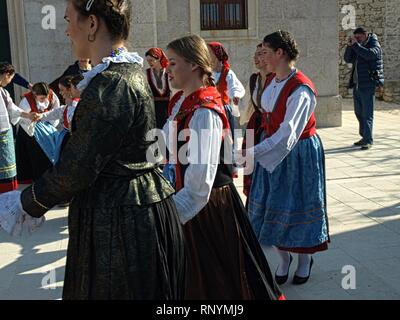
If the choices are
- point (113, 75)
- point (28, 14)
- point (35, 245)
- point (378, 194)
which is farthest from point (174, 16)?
point (113, 75)

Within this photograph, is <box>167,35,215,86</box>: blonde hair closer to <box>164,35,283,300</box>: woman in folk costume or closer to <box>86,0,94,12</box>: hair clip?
<box>164,35,283,300</box>: woman in folk costume

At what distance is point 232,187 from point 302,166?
95 cm

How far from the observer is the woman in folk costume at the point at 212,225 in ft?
8.76

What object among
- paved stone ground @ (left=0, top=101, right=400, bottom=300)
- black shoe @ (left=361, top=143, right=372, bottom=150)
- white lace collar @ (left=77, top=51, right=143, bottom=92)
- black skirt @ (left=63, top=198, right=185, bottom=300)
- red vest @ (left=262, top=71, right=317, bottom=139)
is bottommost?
black shoe @ (left=361, top=143, right=372, bottom=150)

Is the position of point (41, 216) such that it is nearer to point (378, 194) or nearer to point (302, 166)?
point (302, 166)

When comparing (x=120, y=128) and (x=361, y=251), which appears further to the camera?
(x=361, y=251)

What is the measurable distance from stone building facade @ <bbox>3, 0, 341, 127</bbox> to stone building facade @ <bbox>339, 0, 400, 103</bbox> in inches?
289

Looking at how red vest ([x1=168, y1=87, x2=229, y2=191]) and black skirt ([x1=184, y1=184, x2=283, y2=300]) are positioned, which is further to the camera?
black skirt ([x1=184, y1=184, x2=283, y2=300])

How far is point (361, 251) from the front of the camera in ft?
14.9

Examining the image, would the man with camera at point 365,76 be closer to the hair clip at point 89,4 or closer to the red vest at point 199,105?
the red vest at point 199,105

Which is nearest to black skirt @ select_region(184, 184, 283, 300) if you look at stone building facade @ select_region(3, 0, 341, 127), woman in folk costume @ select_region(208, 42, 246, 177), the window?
woman in folk costume @ select_region(208, 42, 246, 177)

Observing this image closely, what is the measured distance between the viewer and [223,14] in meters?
10.1

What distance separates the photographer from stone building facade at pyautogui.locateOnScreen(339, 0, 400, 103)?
17875mm

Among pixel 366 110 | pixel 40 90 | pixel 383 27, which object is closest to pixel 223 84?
pixel 40 90
